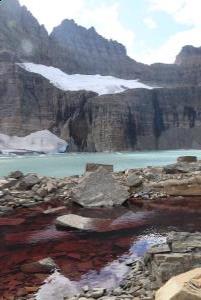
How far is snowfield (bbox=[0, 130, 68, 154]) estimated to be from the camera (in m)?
183

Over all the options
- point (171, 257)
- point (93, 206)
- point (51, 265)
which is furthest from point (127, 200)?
point (171, 257)

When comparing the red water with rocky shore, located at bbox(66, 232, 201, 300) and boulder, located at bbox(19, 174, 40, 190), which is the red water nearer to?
rocky shore, located at bbox(66, 232, 201, 300)

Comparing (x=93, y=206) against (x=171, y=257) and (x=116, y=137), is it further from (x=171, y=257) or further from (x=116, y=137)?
(x=116, y=137)

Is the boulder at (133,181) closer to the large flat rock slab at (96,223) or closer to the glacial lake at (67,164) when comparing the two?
the large flat rock slab at (96,223)

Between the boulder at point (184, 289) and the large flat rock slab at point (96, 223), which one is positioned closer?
the boulder at point (184, 289)

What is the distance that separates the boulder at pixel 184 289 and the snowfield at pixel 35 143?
566 ft

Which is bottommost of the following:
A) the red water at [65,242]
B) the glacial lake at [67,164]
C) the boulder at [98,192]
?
the glacial lake at [67,164]

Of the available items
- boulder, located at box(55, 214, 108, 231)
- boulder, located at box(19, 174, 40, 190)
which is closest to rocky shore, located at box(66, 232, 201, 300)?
boulder, located at box(55, 214, 108, 231)

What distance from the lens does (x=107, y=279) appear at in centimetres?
1187

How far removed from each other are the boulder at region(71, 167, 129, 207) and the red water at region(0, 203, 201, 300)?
1339 mm

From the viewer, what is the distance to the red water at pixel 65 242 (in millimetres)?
12320

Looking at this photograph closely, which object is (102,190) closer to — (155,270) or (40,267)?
(40,267)

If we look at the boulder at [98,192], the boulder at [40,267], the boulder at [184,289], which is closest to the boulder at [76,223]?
the boulder at [98,192]

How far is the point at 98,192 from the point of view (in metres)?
24.4
